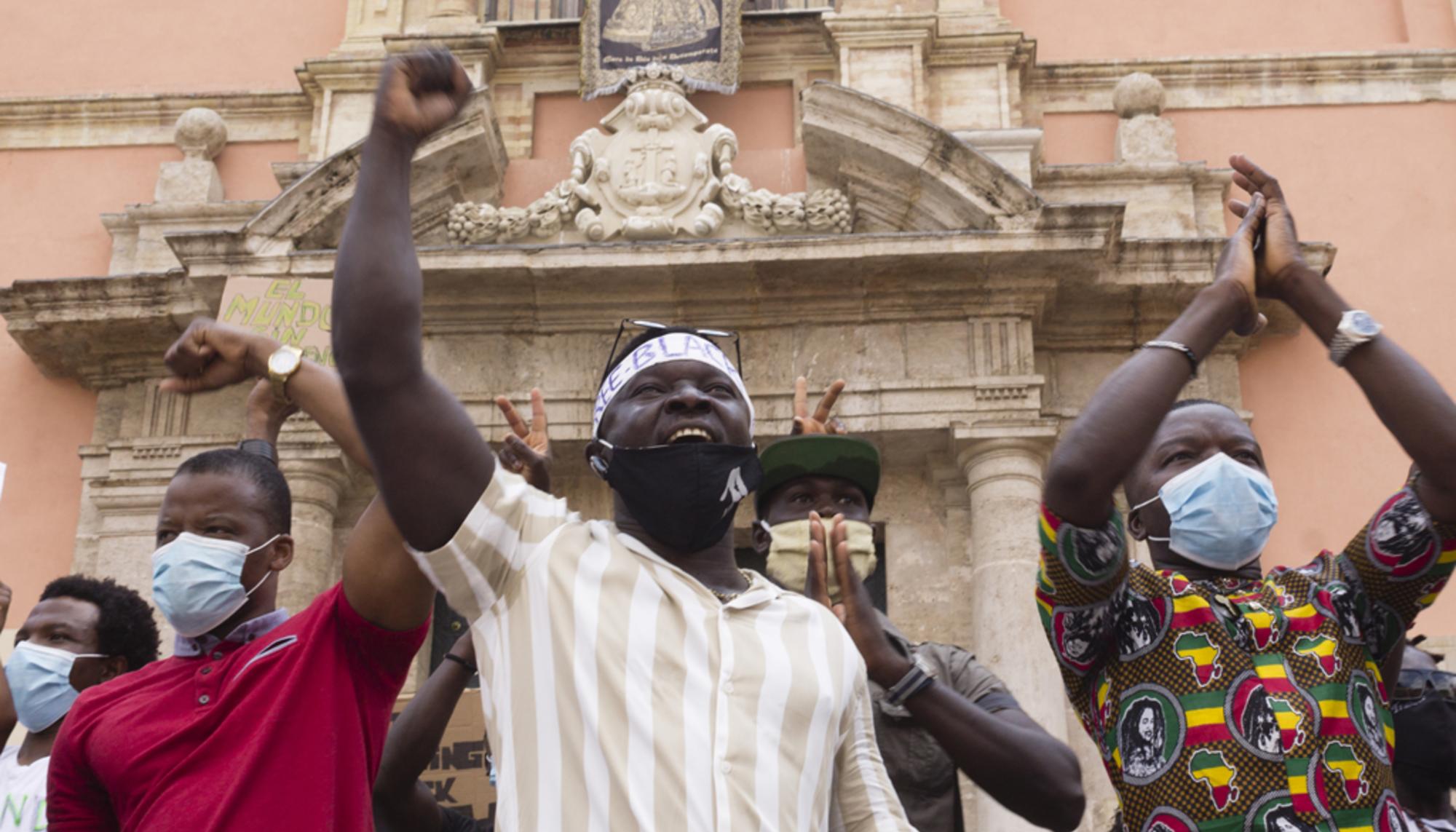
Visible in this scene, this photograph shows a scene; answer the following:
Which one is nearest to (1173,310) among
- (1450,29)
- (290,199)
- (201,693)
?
(1450,29)

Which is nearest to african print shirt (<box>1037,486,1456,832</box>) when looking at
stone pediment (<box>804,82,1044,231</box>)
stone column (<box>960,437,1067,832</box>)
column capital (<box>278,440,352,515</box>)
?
stone column (<box>960,437,1067,832</box>)

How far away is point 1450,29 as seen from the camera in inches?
373

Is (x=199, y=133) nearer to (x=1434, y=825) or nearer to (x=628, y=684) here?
(x=1434, y=825)

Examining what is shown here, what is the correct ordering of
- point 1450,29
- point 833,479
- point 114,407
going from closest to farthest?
point 833,479, point 114,407, point 1450,29

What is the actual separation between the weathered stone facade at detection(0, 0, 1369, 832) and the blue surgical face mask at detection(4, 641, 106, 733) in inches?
148

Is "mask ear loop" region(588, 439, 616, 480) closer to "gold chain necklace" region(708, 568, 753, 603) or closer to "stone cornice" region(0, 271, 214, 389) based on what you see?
"gold chain necklace" region(708, 568, 753, 603)

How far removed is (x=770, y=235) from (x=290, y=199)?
261 centimetres

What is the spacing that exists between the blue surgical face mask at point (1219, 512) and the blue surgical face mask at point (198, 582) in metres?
1.83

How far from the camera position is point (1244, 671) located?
2688 mm

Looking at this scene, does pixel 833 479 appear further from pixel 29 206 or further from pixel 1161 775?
pixel 29 206

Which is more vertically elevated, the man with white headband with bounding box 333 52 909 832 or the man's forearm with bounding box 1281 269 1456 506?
the man's forearm with bounding box 1281 269 1456 506

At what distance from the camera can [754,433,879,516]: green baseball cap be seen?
135 inches

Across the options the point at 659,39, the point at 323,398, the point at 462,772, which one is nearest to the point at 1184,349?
the point at 323,398

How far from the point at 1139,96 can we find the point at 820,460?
20.5 ft
